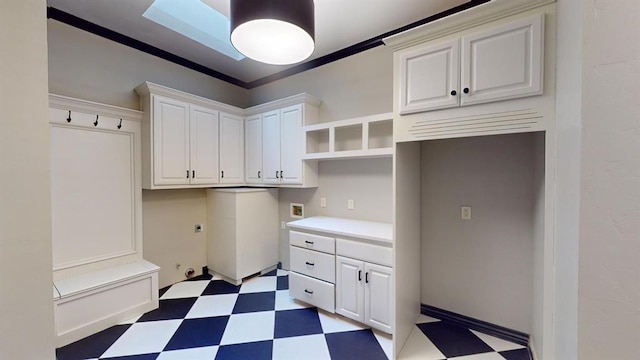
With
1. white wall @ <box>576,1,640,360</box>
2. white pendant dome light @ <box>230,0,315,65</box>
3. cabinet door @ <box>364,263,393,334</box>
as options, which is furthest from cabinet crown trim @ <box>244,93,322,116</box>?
white wall @ <box>576,1,640,360</box>

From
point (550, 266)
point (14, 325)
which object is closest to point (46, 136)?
point (14, 325)

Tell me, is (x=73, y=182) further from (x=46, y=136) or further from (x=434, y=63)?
(x=434, y=63)

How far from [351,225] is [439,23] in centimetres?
180

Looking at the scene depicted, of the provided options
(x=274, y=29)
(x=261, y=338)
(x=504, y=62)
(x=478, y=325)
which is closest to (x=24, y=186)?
(x=274, y=29)

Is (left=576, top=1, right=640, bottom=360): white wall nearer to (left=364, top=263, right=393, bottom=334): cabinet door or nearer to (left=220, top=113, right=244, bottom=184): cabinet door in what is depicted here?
(left=364, top=263, right=393, bottom=334): cabinet door

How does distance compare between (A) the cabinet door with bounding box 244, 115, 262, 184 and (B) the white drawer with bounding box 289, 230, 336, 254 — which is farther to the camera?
(A) the cabinet door with bounding box 244, 115, 262, 184

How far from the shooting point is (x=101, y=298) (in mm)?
2215

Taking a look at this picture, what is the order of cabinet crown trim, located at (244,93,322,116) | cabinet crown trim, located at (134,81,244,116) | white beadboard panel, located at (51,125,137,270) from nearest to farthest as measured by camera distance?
white beadboard panel, located at (51,125,137,270) → cabinet crown trim, located at (134,81,244,116) → cabinet crown trim, located at (244,93,322,116)

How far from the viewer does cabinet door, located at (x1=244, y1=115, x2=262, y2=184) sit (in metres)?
3.36

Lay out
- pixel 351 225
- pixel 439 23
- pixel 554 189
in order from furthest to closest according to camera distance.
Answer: pixel 351 225
pixel 439 23
pixel 554 189

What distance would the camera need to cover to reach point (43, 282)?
2.52 feet

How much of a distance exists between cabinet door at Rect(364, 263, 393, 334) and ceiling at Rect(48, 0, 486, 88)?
2.24 metres

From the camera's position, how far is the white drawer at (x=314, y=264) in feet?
7.87

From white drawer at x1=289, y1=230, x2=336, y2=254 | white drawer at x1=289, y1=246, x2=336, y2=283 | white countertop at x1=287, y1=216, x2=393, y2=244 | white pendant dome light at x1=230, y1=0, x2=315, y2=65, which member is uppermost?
white pendant dome light at x1=230, y1=0, x2=315, y2=65
